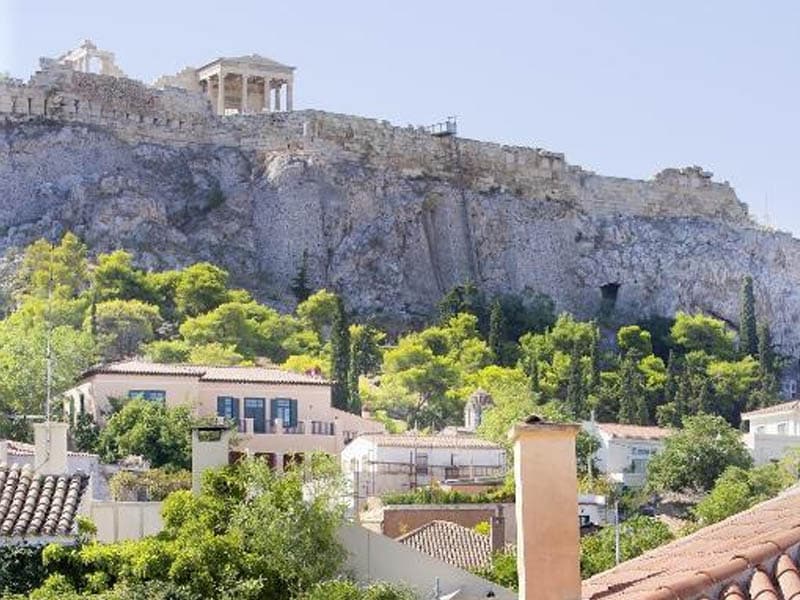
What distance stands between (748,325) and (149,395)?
45.7m

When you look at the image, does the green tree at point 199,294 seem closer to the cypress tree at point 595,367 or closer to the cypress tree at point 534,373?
the cypress tree at point 534,373

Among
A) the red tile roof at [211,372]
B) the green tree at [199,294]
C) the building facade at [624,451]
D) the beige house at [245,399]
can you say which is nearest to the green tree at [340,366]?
the red tile roof at [211,372]

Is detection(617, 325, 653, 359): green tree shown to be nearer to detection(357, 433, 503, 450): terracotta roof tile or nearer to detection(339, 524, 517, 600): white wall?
detection(357, 433, 503, 450): terracotta roof tile

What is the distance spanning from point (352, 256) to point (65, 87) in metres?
16.5

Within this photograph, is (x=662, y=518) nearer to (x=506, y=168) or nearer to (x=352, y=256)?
(x=352, y=256)

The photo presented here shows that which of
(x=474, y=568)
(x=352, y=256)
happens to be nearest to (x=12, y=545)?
(x=474, y=568)

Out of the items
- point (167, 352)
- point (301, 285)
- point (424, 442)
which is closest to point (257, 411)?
point (424, 442)

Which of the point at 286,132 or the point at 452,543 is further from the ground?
the point at 286,132

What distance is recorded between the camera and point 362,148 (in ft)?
352

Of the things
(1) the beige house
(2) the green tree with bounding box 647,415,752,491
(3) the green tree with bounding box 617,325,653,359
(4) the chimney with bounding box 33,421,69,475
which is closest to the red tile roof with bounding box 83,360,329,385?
(1) the beige house

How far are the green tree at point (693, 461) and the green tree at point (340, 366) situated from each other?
12.9m

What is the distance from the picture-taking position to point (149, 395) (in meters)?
66.9

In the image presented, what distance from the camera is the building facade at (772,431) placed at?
74.9 m

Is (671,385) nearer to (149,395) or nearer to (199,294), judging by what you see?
(199,294)
